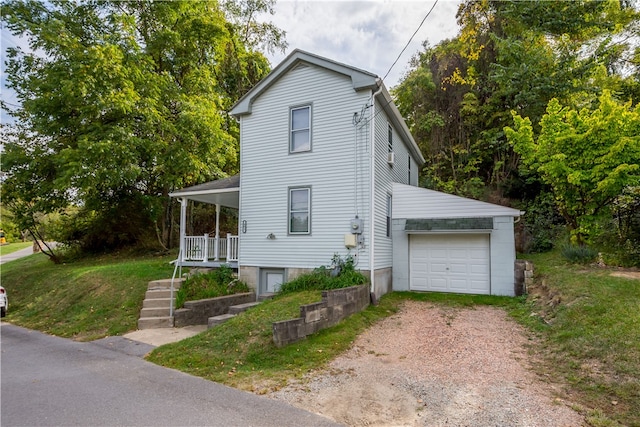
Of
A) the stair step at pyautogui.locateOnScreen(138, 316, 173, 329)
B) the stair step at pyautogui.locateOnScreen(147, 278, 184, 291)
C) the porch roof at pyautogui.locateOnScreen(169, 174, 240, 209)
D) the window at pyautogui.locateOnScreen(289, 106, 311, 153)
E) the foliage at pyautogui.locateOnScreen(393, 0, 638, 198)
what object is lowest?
the stair step at pyautogui.locateOnScreen(138, 316, 173, 329)

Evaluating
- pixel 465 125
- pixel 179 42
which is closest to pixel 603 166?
pixel 465 125

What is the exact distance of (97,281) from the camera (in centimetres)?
1155

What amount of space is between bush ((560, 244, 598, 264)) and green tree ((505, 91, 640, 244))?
795 millimetres

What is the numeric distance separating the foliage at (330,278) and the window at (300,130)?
11.7ft

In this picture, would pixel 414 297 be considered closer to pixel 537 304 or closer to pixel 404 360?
pixel 537 304

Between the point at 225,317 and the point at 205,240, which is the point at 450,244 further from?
the point at 205,240

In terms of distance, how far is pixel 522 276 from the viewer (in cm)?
1029

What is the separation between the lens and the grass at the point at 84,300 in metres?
8.80

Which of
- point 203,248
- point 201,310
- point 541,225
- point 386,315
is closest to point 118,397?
point 201,310

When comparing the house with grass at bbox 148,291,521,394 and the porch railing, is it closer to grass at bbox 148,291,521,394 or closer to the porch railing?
the porch railing

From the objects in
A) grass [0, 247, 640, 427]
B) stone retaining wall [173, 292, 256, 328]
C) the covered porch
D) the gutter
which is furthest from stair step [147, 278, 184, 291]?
the gutter

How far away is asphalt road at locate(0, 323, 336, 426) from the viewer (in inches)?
155

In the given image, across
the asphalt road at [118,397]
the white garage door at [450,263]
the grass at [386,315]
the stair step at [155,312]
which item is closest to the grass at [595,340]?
the grass at [386,315]

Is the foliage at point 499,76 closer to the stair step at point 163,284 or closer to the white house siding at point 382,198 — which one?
the white house siding at point 382,198
